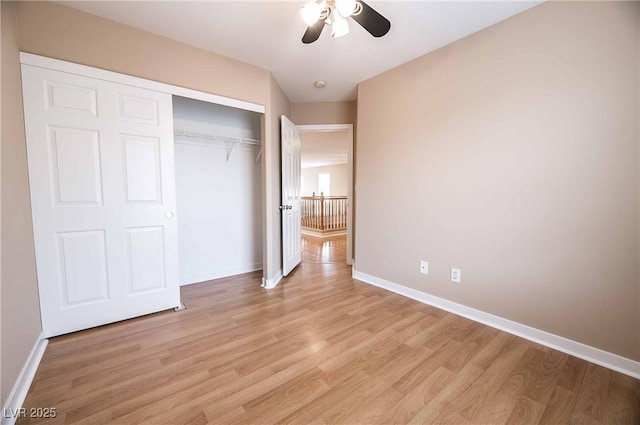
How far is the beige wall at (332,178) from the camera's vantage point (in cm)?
1148

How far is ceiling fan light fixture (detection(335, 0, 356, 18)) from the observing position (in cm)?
134

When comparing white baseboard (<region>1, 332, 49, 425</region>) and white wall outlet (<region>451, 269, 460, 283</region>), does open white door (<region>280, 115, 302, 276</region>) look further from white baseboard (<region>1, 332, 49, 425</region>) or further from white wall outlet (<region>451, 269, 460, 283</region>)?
white baseboard (<region>1, 332, 49, 425</region>)

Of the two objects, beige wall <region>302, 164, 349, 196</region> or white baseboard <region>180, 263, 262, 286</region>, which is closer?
white baseboard <region>180, 263, 262, 286</region>

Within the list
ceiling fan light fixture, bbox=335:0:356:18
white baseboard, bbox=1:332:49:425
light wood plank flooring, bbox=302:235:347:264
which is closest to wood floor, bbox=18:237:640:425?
white baseboard, bbox=1:332:49:425

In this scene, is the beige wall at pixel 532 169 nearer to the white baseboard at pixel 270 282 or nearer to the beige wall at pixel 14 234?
the white baseboard at pixel 270 282

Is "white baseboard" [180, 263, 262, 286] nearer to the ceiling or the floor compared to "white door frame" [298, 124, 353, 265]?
nearer to the floor

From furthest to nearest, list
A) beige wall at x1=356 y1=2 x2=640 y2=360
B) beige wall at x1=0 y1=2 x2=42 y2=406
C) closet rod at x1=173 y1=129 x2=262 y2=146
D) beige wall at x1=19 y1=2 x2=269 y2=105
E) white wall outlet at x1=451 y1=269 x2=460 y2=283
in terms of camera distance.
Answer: closet rod at x1=173 y1=129 x2=262 y2=146, white wall outlet at x1=451 y1=269 x2=460 y2=283, beige wall at x1=19 y1=2 x2=269 y2=105, beige wall at x1=356 y1=2 x2=640 y2=360, beige wall at x1=0 y1=2 x2=42 y2=406

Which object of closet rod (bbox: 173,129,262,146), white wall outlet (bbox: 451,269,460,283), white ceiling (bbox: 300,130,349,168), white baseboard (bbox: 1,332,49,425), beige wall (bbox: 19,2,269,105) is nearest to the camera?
white baseboard (bbox: 1,332,49,425)

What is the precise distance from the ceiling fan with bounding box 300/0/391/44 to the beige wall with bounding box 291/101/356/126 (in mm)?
2063

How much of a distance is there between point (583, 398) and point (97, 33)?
3955mm

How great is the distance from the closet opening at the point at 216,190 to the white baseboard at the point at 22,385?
1367mm

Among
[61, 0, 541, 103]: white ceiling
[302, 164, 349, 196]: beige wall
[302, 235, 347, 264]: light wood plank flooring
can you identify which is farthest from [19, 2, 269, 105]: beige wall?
[302, 164, 349, 196]: beige wall

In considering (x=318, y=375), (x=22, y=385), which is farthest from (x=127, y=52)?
(x=318, y=375)

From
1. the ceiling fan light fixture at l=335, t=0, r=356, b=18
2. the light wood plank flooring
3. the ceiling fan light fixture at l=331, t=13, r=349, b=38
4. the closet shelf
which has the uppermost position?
the ceiling fan light fixture at l=331, t=13, r=349, b=38
